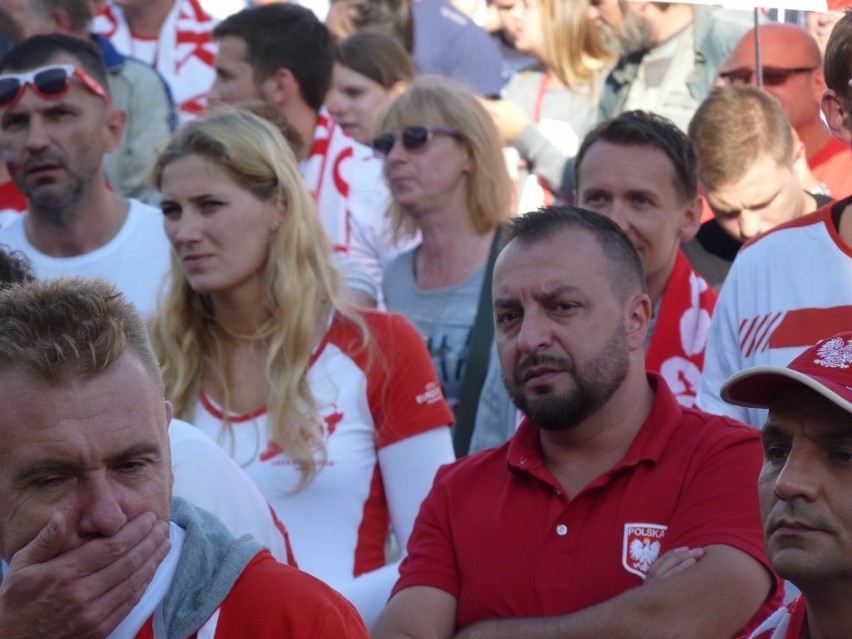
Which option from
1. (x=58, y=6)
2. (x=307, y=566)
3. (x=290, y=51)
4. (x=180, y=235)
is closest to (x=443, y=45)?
(x=290, y=51)

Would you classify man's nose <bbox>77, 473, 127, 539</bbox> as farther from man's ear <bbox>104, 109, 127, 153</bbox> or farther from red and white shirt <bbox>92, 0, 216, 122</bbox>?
red and white shirt <bbox>92, 0, 216, 122</bbox>

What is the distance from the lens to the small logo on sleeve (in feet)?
11.6

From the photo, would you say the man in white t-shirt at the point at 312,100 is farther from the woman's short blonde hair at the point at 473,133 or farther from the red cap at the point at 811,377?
the red cap at the point at 811,377

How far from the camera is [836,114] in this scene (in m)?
4.07

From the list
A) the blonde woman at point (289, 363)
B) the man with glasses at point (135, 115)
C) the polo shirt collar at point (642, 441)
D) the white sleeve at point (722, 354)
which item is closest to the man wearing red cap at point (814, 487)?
the polo shirt collar at point (642, 441)

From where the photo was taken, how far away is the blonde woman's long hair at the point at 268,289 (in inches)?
183

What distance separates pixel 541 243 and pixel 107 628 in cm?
189

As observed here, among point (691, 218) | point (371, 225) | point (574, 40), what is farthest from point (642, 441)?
point (574, 40)

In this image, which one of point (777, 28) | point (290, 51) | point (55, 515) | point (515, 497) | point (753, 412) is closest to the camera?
point (55, 515)

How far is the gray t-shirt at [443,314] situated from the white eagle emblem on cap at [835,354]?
8.51 ft

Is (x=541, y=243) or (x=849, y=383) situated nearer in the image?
(x=849, y=383)

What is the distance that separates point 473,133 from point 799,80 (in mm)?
1457

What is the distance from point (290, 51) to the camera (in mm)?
6758

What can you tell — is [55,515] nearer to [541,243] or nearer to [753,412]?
[541,243]
